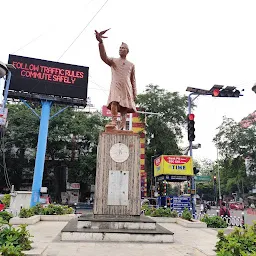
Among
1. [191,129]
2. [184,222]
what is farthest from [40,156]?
[184,222]

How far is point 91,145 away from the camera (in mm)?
29766

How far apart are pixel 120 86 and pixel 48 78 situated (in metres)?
14.3

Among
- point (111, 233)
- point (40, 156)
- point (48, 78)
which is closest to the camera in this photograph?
point (111, 233)

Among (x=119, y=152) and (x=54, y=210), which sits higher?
(x=119, y=152)

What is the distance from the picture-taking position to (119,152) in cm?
690

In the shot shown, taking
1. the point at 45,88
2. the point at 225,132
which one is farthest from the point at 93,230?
the point at 225,132

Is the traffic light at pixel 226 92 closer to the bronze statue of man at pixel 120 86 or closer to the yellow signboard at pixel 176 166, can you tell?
the yellow signboard at pixel 176 166

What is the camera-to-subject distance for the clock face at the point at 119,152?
22.5 ft

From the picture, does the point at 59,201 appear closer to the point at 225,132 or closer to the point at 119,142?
the point at 225,132

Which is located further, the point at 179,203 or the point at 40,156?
the point at 40,156

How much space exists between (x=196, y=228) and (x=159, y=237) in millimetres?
3531

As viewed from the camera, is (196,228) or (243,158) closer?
(196,228)

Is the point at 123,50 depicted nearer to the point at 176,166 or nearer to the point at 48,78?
the point at 176,166

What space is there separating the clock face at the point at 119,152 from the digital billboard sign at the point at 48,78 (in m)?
14.6
